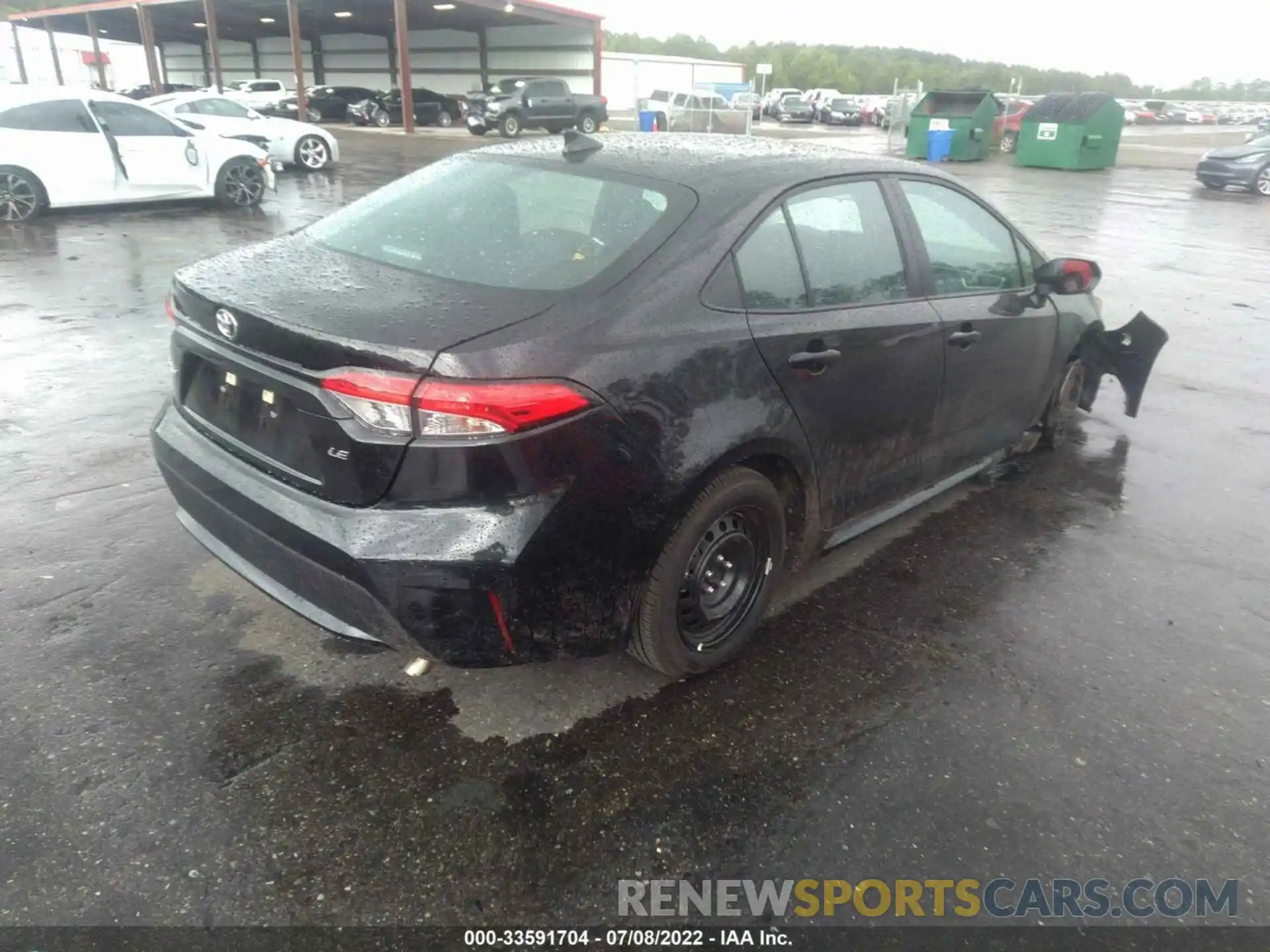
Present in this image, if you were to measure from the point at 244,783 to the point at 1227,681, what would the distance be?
322 centimetres

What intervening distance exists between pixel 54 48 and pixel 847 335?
58.5 meters

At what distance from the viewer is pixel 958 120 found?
25.9 m

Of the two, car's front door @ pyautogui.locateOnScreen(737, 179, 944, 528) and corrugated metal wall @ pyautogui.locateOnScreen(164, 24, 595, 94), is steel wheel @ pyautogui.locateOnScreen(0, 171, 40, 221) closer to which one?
car's front door @ pyautogui.locateOnScreen(737, 179, 944, 528)

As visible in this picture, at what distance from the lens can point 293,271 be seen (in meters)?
2.84

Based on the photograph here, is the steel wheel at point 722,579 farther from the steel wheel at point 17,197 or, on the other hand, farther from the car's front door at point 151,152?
the car's front door at point 151,152

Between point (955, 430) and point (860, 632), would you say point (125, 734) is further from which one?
point (955, 430)

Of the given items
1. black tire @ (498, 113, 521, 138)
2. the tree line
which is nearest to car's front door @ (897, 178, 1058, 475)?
black tire @ (498, 113, 521, 138)

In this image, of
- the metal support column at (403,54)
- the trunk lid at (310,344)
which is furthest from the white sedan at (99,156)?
the metal support column at (403,54)

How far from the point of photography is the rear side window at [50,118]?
11094mm

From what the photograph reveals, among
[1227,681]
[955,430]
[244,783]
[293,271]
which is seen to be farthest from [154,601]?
[1227,681]

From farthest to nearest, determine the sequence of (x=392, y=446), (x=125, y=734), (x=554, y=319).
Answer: (x=125, y=734) < (x=554, y=319) < (x=392, y=446)

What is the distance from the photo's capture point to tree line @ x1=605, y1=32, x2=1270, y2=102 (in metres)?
93.7

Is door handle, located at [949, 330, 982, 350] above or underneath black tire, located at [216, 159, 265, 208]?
above

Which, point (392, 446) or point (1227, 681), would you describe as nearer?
point (392, 446)
